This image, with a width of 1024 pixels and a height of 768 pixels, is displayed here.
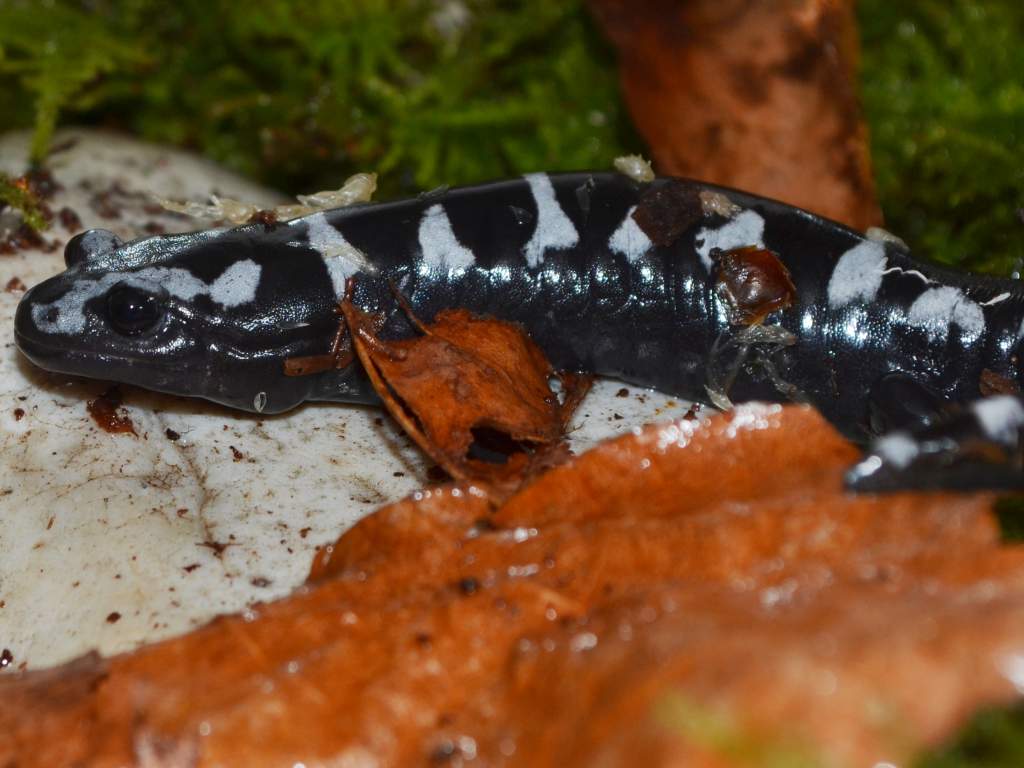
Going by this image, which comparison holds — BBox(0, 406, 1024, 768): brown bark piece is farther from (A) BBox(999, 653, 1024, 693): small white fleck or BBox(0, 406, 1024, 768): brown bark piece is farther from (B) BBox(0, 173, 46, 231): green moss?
(B) BBox(0, 173, 46, 231): green moss

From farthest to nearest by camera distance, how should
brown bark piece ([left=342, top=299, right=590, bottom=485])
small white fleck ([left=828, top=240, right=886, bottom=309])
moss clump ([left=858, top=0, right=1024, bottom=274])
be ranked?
moss clump ([left=858, top=0, right=1024, bottom=274]) < small white fleck ([left=828, top=240, right=886, bottom=309]) < brown bark piece ([left=342, top=299, right=590, bottom=485])

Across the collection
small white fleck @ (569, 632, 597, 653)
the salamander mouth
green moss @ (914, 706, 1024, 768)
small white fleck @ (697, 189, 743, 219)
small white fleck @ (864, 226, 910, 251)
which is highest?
green moss @ (914, 706, 1024, 768)

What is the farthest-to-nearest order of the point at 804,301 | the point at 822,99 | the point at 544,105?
the point at 544,105
the point at 822,99
the point at 804,301

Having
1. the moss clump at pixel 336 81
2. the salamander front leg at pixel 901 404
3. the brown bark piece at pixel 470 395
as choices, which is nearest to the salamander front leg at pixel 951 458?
the brown bark piece at pixel 470 395

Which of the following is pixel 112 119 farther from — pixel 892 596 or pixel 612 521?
pixel 892 596

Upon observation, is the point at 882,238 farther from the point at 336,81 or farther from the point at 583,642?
the point at 336,81

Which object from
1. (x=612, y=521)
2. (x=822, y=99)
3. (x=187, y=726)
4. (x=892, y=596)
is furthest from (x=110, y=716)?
(x=822, y=99)

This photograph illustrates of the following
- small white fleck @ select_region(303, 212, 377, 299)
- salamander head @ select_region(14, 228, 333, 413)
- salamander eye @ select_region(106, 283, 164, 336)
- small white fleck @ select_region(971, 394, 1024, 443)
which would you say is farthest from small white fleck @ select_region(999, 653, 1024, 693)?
salamander eye @ select_region(106, 283, 164, 336)
